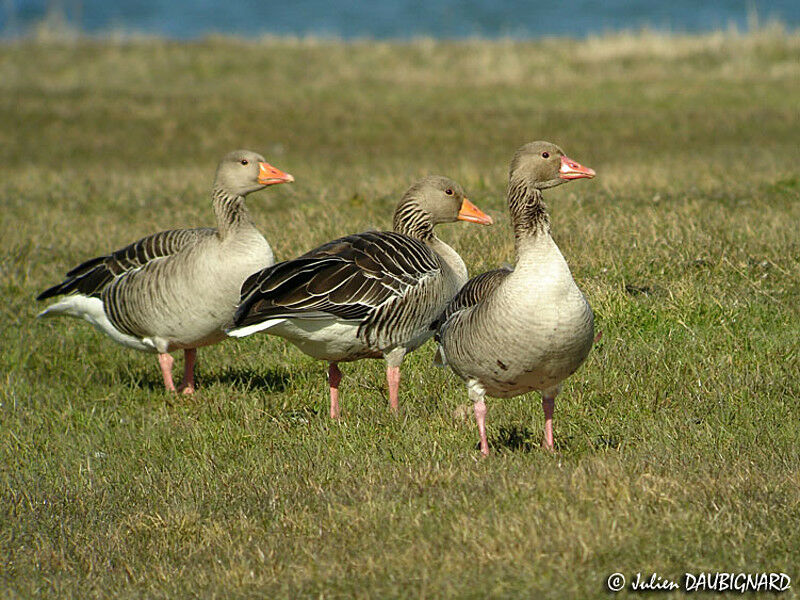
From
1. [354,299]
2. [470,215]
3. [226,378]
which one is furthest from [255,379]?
[470,215]

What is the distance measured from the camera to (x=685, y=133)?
24.7m

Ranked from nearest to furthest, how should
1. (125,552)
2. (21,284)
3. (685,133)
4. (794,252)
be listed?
1. (125,552)
2. (794,252)
3. (21,284)
4. (685,133)

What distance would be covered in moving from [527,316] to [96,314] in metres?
5.32

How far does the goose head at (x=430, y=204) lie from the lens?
9.02 metres

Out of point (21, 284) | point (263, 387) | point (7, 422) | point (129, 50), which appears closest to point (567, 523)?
point (263, 387)

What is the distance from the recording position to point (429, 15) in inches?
3327

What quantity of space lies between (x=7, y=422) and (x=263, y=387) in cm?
230

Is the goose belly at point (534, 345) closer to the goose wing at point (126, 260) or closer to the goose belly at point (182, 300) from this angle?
the goose belly at point (182, 300)

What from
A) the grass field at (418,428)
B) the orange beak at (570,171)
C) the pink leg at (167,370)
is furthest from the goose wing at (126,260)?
the orange beak at (570,171)

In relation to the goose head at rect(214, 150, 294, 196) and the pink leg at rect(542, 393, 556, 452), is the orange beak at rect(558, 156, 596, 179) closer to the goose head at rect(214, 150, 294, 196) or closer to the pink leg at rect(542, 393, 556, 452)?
the pink leg at rect(542, 393, 556, 452)

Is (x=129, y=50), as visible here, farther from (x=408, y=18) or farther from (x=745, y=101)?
(x=408, y=18)

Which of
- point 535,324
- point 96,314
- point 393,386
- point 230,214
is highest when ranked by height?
point 230,214

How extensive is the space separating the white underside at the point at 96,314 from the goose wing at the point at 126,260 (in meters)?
0.08

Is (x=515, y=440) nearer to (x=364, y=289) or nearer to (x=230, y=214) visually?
(x=364, y=289)
